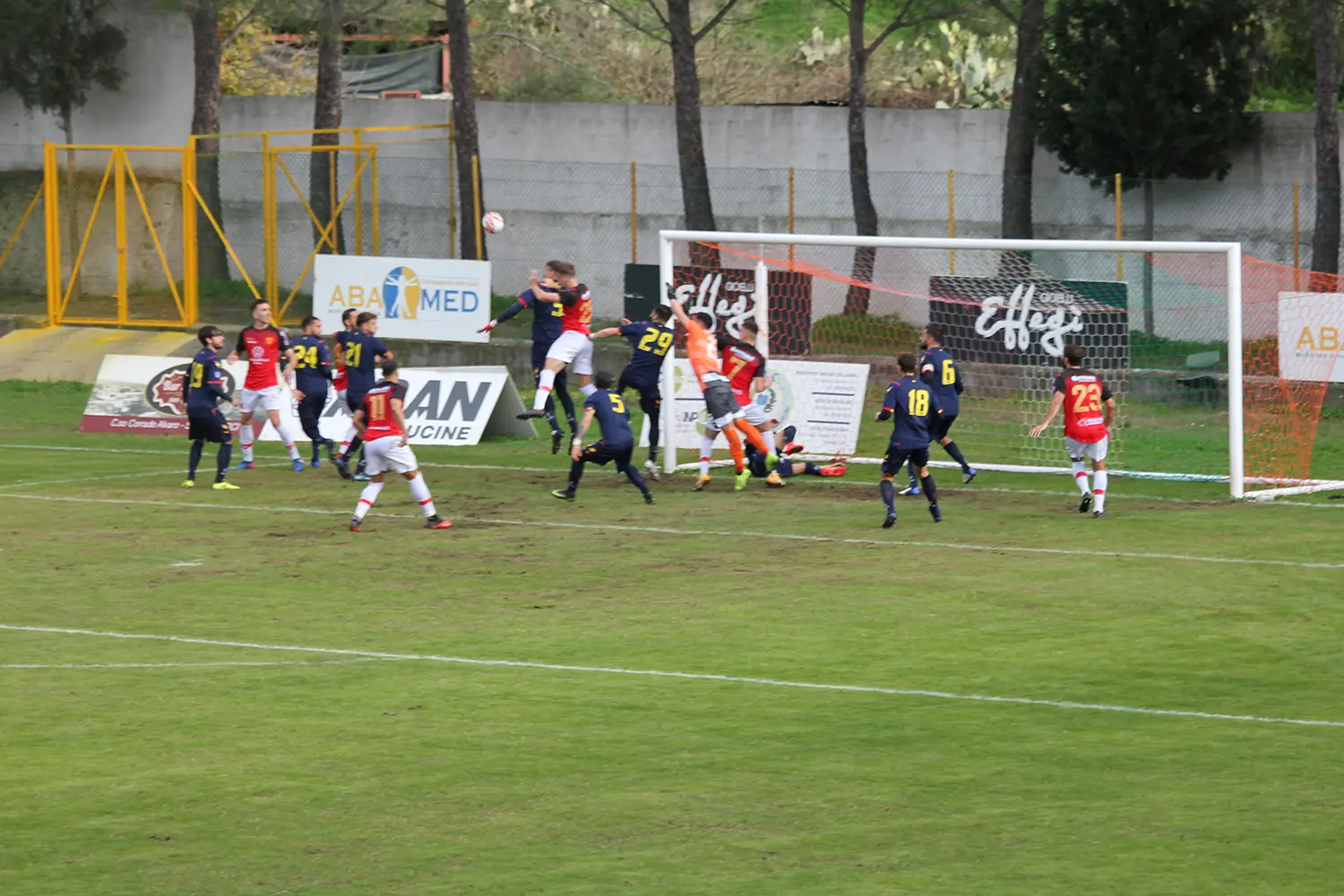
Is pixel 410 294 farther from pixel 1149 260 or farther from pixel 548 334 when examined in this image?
pixel 1149 260

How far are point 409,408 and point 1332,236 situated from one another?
12.5 metres

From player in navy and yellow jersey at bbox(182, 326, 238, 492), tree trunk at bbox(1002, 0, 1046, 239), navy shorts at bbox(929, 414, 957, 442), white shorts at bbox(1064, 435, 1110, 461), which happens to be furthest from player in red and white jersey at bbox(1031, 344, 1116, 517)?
tree trunk at bbox(1002, 0, 1046, 239)

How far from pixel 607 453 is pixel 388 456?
223 centimetres

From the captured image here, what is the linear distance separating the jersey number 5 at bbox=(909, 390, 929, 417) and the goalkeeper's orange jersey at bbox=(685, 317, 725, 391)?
11.4 ft

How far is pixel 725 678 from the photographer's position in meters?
11.6

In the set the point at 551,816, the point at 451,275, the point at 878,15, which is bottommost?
the point at 551,816

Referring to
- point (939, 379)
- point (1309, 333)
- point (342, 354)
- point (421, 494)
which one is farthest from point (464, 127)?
point (421, 494)

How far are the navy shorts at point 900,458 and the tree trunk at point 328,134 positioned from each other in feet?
61.3

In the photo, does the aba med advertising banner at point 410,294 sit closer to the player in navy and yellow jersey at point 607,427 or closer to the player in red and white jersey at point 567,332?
the player in red and white jersey at point 567,332

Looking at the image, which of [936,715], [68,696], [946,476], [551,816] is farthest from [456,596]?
[946,476]

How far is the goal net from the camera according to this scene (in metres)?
21.3

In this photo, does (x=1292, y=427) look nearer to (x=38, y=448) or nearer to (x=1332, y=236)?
(x=1332, y=236)

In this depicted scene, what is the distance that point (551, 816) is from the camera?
8.83 meters

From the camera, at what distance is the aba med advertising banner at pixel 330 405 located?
24.4 metres
